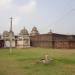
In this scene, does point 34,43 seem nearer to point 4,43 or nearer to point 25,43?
point 25,43

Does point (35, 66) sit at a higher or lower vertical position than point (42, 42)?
lower

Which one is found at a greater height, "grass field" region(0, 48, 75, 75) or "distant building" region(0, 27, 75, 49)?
"distant building" region(0, 27, 75, 49)

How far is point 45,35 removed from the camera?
64062mm

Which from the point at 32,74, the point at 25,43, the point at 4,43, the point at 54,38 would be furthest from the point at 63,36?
the point at 32,74

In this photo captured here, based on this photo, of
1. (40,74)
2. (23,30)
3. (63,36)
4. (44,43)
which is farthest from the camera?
(23,30)

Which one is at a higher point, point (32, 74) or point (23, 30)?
point (23, 30)

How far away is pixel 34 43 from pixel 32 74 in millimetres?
52437

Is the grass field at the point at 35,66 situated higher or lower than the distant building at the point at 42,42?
lower

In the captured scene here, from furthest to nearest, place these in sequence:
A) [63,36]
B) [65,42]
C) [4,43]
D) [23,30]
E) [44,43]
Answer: [23,30], [63,36], [4,43], [44,43], [65,42]

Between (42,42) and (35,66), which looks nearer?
(35,66)

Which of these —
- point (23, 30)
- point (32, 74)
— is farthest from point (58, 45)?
point (32, 74)

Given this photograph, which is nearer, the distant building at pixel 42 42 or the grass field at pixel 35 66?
the grass field at pixel 35 66

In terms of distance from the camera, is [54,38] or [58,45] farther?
[54,38]

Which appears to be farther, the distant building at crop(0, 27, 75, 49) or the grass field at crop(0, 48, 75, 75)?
the distant building at crop(0, 27, 75, 49)
